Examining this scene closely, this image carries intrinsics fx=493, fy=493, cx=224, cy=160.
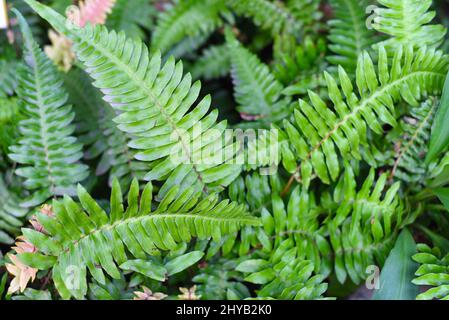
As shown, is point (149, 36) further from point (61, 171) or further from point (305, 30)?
A: point (61, 171)

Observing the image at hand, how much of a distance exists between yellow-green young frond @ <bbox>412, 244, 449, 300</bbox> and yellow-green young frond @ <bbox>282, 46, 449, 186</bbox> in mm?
380

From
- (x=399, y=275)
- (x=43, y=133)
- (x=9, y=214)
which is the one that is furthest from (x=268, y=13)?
(x=9, y=214)

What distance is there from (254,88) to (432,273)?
0.93 metres

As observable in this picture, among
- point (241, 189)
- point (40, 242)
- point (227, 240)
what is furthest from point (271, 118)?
point (40, 242)

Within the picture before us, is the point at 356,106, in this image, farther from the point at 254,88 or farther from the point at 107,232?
the point at 107,232

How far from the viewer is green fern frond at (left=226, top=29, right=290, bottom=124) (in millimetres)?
1932

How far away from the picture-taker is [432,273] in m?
1.48

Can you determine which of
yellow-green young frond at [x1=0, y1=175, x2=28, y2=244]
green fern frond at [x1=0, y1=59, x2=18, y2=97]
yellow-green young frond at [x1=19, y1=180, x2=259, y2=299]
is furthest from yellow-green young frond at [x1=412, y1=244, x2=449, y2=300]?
green fern frond at [x1=0, y1=59, x2=18, y2=97]

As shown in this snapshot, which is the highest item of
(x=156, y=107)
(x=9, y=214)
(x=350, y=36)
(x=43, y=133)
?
(x=350, y=36)

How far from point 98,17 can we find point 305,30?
36.3 inches

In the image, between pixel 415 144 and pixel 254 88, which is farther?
pixel 254 88

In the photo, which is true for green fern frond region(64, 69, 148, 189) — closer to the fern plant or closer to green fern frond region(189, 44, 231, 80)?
the fern plant

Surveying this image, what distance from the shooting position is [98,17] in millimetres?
1962
